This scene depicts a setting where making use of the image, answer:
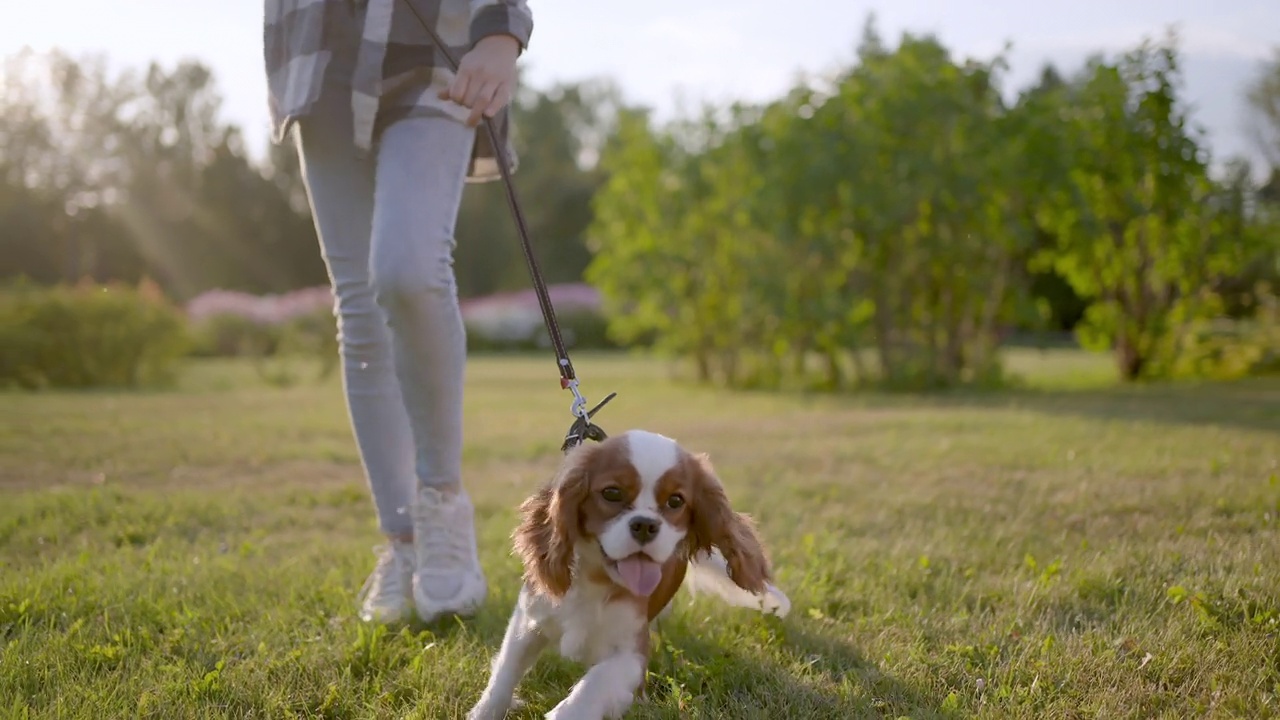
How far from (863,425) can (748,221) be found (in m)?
3.95

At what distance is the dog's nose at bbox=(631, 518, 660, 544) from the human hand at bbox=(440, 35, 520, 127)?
111cm

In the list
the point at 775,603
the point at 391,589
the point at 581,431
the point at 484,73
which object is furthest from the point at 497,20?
the point at 775,603

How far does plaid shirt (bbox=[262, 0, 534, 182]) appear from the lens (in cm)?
245

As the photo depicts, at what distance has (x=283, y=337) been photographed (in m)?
13.3

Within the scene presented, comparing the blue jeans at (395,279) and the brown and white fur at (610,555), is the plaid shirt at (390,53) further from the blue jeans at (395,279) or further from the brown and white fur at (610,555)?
the brown and white fur at (610,555)

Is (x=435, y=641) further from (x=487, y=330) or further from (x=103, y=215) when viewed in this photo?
(x=103, y=215)

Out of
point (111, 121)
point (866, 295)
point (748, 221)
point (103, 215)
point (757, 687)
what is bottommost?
point (757, 687)

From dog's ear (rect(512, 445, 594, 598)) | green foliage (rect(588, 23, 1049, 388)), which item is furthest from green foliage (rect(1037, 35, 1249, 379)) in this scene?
dog's ear (rect(512, 445, 594, 598))

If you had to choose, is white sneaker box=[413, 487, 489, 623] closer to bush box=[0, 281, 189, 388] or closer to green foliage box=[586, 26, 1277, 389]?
green foliage box=[586, 26, 1277, 389]

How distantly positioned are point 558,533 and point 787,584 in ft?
3.59

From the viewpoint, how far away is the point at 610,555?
2014 millimetres

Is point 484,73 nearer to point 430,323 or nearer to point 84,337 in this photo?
point 430,323

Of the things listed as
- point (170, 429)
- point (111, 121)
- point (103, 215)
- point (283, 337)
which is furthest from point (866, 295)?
point (111, 121)

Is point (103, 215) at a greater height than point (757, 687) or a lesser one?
greater
